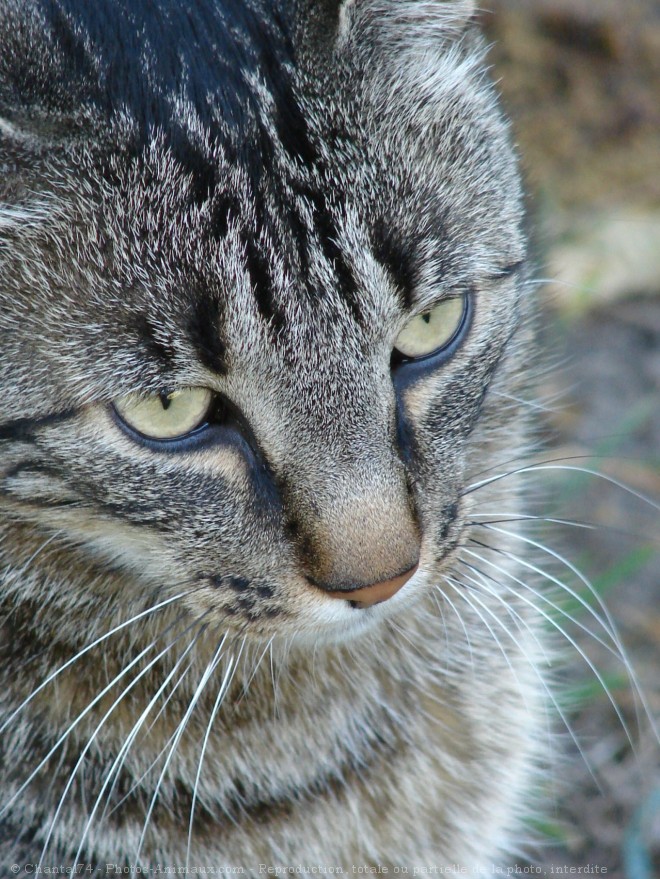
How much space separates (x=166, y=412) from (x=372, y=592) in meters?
0.34

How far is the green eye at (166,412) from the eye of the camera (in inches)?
51.3

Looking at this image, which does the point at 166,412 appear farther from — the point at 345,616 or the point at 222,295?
the point at 345,616

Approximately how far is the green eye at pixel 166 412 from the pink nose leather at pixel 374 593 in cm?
28

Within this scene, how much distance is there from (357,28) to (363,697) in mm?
1026

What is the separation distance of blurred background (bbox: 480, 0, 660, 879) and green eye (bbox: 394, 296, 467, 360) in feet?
3.16

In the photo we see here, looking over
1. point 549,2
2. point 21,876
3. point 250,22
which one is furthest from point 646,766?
point 549,2

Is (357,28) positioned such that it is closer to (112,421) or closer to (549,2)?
(112,421)

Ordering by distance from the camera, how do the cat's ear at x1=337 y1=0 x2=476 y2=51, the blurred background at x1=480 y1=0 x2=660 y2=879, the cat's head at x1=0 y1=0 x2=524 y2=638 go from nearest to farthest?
the cat's head at x1=0 y1=0 x2=524 y2=638
the cat's ear at x1=337 y1=0 x2=476 y2=51
the blurred background at x1=480 y1=0 x2=660 y2=879

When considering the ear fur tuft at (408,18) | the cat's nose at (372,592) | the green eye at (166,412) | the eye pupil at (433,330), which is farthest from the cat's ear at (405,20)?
the cat's nose at (372,592)

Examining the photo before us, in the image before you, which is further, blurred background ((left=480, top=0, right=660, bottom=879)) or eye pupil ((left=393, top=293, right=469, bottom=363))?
blurred background ((left=480, top=0, right=660, bottom=879))

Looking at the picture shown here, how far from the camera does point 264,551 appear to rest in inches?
52.6

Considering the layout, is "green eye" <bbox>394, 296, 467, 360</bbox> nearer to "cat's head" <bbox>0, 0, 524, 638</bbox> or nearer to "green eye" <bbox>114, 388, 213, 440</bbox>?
"cat's head" <bbox>0, 0, 524, 638</bbox>

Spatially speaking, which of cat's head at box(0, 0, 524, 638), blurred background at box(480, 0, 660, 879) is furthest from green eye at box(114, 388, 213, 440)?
blurred background at box(480, 0, 660, 879)

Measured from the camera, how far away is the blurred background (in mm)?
2359
